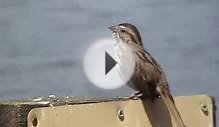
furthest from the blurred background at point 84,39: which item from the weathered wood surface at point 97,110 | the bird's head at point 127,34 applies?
the weathered wood surface at point 97,110

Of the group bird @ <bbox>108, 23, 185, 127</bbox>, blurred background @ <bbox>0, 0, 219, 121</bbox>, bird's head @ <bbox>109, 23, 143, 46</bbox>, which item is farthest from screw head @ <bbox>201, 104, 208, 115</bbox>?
blurred background @ <bbox>0, 0, 219, 121</bbox>

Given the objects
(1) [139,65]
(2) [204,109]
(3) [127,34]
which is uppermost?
(3) [127,34]

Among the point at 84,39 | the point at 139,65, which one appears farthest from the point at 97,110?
the point at 84,39

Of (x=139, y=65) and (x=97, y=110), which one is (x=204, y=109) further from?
(x=139, y=65)

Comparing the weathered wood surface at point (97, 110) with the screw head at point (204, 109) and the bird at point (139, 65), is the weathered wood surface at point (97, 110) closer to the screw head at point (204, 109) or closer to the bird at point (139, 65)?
the screw head at point (204, 109)

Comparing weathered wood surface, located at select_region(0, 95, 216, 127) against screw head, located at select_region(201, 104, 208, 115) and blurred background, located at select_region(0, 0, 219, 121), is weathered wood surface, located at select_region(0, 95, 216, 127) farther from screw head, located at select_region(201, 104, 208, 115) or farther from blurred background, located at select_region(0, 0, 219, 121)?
blurred background, located at select_region(0, 0, 219, 121)

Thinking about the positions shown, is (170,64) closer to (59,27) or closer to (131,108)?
(59,27)
